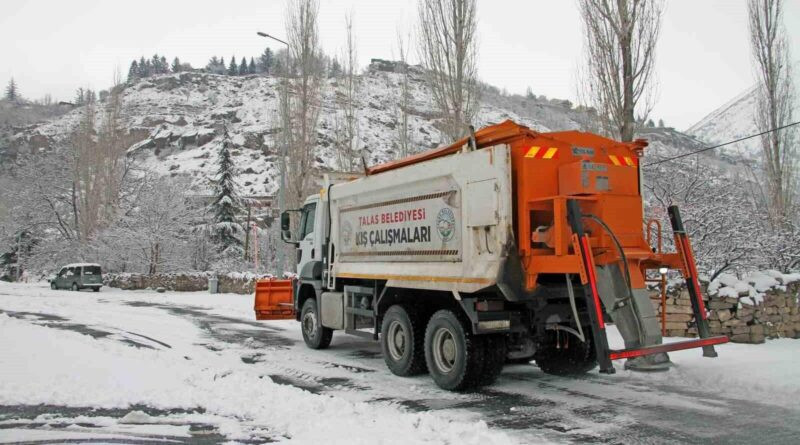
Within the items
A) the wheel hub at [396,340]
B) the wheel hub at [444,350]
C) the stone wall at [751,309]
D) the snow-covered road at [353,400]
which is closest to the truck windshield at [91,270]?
the snow-covered road at [353,400]

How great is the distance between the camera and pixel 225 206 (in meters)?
45.6

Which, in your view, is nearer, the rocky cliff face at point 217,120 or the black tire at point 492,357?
the black tire at point 492,357

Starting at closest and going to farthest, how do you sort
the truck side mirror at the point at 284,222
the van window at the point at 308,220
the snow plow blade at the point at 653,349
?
1. the snow plow blade at the point at 653,349
2. the van window at the point at 308,220
3. the truck side mirror at the point at 284,222

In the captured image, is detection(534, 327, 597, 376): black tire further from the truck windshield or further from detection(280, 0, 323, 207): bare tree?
the truck windshield

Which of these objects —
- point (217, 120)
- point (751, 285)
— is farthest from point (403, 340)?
point (217, 120)

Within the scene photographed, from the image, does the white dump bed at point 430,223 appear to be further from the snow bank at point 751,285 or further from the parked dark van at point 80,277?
the parked dark van at point 80,277

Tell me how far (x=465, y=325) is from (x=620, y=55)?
9.64 m

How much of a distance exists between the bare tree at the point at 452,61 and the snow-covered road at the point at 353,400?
10.7 m

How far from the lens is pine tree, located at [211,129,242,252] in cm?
4500

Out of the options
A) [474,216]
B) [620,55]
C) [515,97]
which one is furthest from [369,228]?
[515,97]

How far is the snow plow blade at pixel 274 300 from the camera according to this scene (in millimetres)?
14117

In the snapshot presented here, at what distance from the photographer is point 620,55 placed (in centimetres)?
1404

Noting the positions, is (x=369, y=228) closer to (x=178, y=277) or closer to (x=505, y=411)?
(x=505, y=411)

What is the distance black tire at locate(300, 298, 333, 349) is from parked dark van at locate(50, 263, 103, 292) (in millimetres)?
28807
